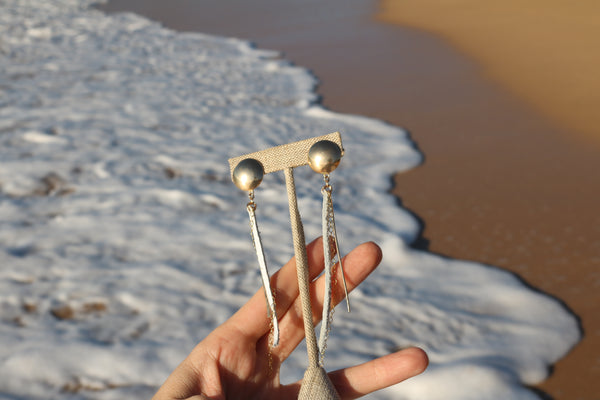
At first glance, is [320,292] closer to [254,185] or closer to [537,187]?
[254,185]

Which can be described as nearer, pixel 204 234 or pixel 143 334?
pixel 143 334

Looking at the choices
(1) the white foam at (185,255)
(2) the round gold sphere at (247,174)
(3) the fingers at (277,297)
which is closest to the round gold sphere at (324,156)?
(2) the round gold sphere at (247,174)

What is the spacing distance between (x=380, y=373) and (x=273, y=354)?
0.45 m

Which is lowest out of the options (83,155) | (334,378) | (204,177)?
(334,378)

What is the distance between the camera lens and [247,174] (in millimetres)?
1605

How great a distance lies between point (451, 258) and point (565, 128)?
7.84ft

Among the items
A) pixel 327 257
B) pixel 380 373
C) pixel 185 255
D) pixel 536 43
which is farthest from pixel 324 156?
pixel 536 43

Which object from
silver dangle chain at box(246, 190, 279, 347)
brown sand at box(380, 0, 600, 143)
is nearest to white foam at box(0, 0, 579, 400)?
silver dangle chain at box(246, 190, 279, 347)

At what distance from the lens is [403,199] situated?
4129 millimetres

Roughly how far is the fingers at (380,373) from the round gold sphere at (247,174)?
0.87 metres

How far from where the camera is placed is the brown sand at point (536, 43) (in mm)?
5230

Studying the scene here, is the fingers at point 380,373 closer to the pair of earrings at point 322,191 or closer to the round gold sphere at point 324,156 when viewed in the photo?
the pair of earrings at point 322,191

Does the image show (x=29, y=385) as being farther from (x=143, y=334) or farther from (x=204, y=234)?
(x=204, y=234)

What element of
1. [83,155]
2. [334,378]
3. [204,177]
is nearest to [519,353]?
[334,378]
